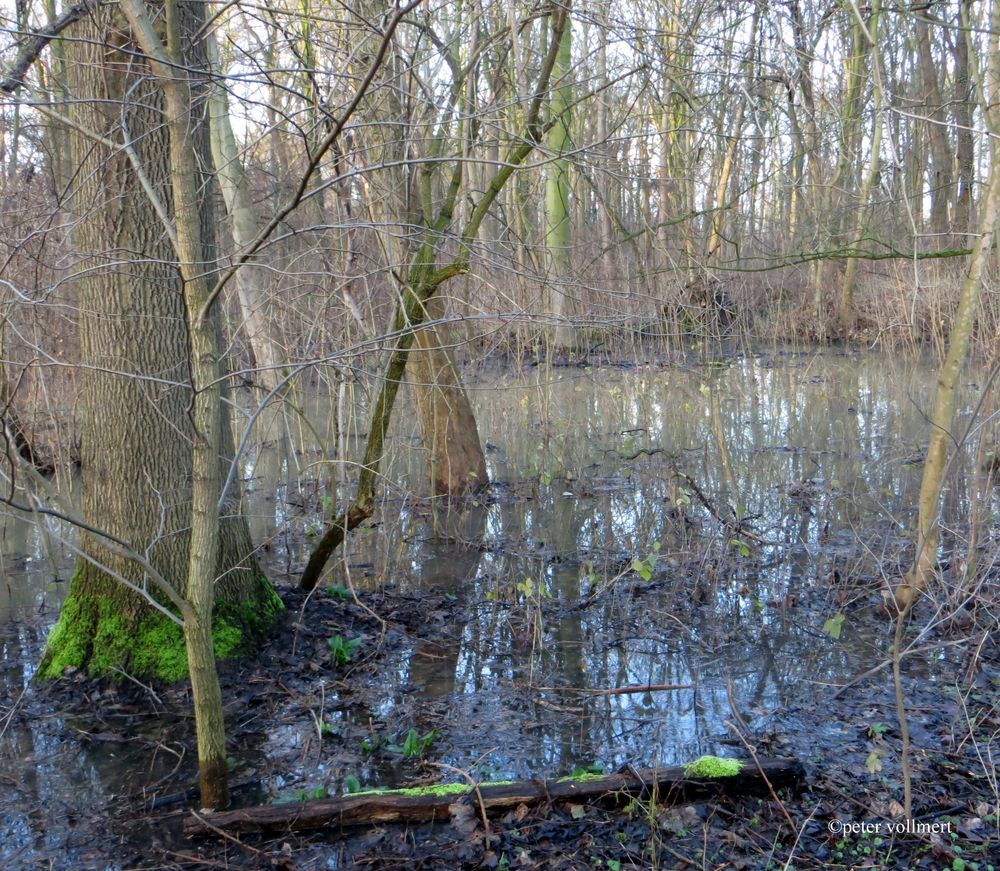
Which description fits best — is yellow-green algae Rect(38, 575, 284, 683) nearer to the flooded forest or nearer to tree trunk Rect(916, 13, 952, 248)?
the flooded forest

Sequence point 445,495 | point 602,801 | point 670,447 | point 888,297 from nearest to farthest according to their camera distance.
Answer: point 602,801 → point 445,495 → point 670,447 → point 888,297

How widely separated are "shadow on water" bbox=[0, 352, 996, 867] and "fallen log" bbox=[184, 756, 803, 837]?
372 mm

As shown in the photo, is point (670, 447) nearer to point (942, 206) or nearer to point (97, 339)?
point (97, 339)

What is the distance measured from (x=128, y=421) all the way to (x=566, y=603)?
2982mm

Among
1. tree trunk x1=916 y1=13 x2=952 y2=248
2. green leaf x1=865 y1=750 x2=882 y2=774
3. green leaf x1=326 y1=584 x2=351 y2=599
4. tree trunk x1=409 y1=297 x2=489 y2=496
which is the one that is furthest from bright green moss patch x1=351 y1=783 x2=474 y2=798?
tree trunk x1=916 y1=13 x2=952 y2=248

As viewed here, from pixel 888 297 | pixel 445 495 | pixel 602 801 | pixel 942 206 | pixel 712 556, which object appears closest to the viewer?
pixel 602 801

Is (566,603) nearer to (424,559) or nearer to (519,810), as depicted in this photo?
(424,559)

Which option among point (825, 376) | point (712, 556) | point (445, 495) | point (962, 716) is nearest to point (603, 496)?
point (445, 495)

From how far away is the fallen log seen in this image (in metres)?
3.21

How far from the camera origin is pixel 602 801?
332 centimetres

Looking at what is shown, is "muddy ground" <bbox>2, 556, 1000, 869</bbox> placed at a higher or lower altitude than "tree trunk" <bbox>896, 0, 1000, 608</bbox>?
lower

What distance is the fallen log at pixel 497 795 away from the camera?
3209mm

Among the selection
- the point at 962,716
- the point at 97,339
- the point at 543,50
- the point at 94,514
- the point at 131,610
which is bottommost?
the point at 962,716

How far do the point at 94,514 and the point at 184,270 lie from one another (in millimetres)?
2173
